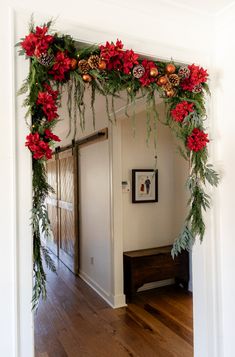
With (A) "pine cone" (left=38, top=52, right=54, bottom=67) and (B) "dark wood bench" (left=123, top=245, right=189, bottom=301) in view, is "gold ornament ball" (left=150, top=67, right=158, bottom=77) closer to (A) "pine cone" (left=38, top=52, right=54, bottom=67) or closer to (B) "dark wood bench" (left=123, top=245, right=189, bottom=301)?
(A) "pine cone" (left=38, top=52, right=54, bottom=67)

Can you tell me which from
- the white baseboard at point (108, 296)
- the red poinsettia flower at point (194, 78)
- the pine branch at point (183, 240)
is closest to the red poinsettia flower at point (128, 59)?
the red poinsettia flower at point (194, 78)

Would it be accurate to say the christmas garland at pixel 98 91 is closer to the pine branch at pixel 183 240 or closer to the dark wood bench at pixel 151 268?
the pine branch at pixel 183 240

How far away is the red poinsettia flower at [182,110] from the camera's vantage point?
151 centimetres

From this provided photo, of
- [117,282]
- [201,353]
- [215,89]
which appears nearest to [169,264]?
[117,282]

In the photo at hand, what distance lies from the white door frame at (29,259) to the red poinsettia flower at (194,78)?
0.44 ft

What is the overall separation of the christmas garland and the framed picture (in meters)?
2.10

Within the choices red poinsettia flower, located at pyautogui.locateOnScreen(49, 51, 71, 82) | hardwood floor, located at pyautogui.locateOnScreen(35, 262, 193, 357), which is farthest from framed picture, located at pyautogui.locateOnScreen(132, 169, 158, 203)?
red poinsettia flower, located at pyautogui.locateOnScreen(49, 51, 71, 82)

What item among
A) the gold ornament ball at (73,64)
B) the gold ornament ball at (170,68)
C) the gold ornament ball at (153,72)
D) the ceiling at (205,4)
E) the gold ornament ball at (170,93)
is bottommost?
the gold ornament ball at (170,93)

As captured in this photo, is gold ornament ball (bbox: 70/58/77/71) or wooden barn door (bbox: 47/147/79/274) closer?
gold ornament ball (bbox: 70/58/77/71)

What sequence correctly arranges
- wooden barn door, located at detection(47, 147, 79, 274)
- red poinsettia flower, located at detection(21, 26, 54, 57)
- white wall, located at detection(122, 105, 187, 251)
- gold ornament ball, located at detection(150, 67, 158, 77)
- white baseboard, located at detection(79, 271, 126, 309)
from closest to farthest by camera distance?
1. red poinsettia flower, located at detection(21, 26, 54, 57)
2. gold ornament ball, located at detection(150, 67, 158, 77)
3. white baseboard, located at detection(79, 271, 126, 309)
4. white wall, located at detection(122, 105, 187, 251)
5. wooden barn door, located at detection(47, 147, 79, 274)

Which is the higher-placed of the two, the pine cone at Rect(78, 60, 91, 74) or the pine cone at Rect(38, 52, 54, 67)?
the pine cone at Rect(78, 60, 91, 74)

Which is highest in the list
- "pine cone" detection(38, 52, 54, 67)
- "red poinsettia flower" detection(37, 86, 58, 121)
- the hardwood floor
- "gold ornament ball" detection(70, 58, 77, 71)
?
"gold ornament ball" detection(70, 58, 77, 71)

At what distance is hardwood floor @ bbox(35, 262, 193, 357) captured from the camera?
Answer: 249 cm

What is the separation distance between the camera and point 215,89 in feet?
5.45
